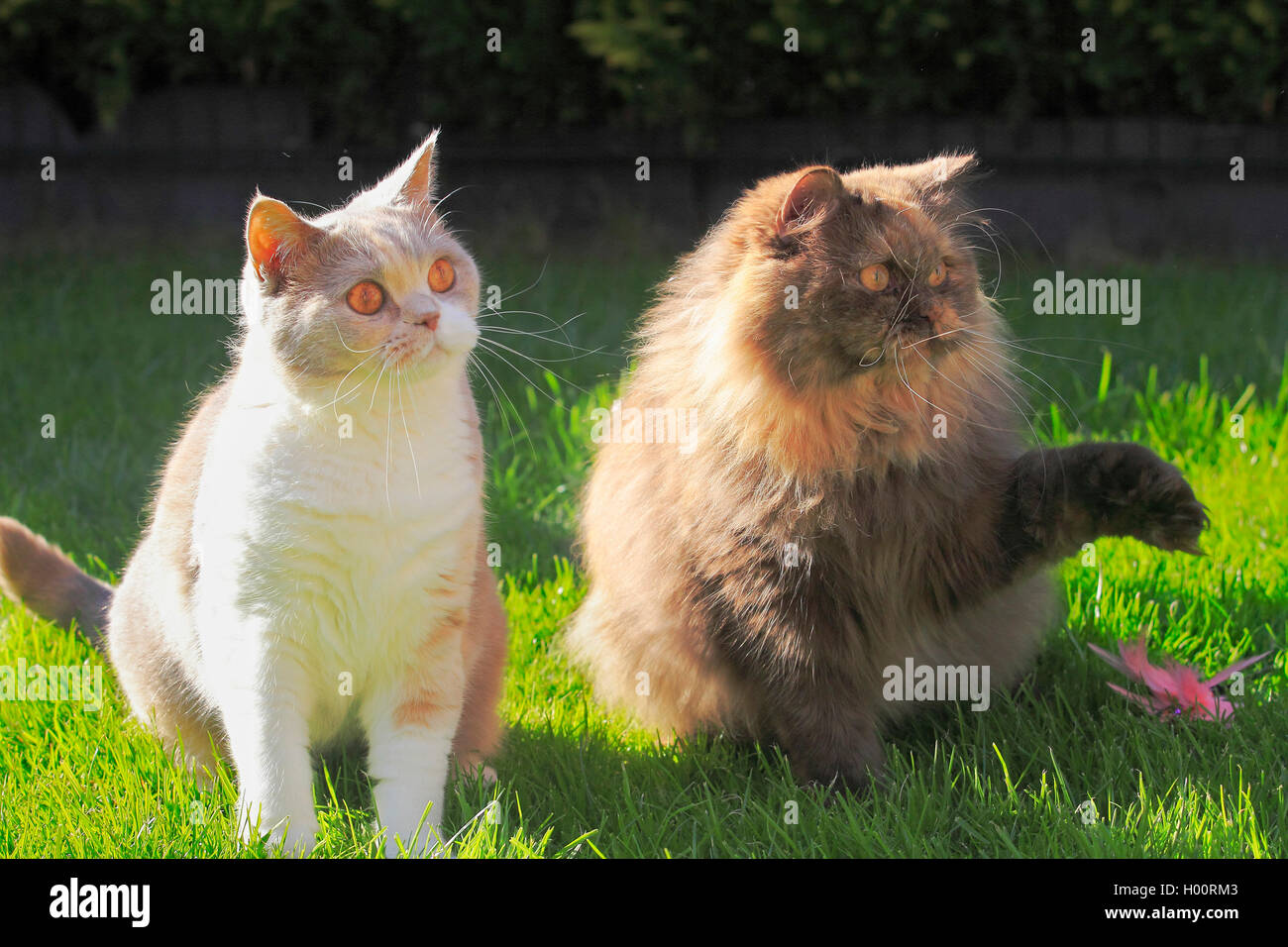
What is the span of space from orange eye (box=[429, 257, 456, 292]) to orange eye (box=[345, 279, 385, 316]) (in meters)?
0.11

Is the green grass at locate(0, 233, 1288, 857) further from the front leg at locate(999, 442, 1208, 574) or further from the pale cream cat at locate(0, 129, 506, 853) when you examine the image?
the front leg at locate(999, 442, 1208, 574)

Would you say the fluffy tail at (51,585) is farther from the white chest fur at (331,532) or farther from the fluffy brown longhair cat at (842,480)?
the fluffy brown longhair cat at (842,480)

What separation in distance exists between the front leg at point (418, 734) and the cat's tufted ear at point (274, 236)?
67cm

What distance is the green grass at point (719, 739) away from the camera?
2102 millimetres

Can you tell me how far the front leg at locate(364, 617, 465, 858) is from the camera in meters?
2.06

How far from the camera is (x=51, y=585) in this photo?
283 cm

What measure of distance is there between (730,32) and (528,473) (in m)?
3.13

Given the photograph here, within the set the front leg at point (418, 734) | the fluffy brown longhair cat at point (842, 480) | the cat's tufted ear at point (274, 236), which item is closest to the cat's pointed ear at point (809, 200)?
the fluffy brown longhair cat at point (842, 480)

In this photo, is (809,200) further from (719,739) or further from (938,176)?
(719,739)

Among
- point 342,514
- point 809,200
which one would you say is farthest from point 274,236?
point 809,200

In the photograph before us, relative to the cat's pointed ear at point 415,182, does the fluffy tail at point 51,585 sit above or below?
below

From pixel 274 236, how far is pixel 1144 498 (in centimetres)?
157

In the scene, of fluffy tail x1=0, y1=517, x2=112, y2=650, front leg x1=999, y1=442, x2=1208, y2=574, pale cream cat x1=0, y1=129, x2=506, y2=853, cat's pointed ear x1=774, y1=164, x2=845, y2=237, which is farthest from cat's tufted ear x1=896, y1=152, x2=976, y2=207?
fluffy tail x1=0, y1=517, x2=112, y2=650
